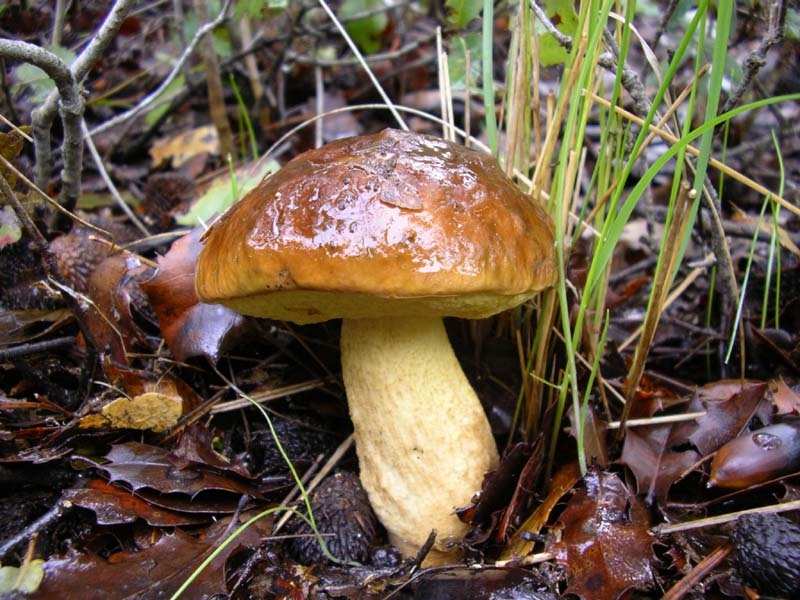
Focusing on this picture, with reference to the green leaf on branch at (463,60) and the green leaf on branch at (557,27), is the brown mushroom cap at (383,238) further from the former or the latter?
the green leaf on branch at (463,60)

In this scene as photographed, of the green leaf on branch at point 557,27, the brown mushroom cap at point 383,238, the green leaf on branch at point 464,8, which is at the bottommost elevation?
the brown mushroom cap at point 383,238

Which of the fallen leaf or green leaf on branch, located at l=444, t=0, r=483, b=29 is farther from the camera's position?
the fallen leaf

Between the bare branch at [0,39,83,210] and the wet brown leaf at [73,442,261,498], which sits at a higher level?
the bare branch at [0,39,83,210]

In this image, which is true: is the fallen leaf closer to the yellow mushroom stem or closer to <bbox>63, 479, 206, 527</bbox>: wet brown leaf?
the yellow mushroom stem

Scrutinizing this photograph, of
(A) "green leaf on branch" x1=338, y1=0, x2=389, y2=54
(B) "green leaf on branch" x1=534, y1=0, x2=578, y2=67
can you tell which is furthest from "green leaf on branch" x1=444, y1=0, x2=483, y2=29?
(A) "green leaf on branch" x1=338, y1=0, x2=389, y2=54

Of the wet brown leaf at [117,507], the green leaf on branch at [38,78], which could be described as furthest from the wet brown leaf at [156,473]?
the green leaf on branch at [38,78]

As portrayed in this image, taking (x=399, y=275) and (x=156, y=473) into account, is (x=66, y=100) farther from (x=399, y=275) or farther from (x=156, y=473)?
(x=399, y=275)

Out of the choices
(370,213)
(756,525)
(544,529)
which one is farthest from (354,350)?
(756,525)

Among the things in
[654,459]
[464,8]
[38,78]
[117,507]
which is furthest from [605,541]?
[38,78]
